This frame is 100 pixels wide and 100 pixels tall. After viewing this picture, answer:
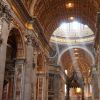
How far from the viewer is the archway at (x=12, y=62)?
13.5 meters

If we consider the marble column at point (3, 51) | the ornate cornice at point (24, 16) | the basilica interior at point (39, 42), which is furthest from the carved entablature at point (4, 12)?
the ornate cornice at point (24, 16)

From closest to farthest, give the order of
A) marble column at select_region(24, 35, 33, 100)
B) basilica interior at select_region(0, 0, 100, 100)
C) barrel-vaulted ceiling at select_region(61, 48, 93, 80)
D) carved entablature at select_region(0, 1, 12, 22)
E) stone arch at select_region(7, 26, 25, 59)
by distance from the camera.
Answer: carved entablature at select_region(0, 1, 12, 22) < basilica interior at select_region(0, 0, 100, 100) < stone arch at select_region(7, 26, 25, 59) < marble column at select_region(24, 35, 33, 100) < barrel-vaulted ceiling at select_region(61, 48, 93, 80)

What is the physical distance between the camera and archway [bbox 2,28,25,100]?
1355 centimetres

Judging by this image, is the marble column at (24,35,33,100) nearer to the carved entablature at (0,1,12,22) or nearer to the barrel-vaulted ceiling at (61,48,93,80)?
the carved entablature at (0,1,12,22)

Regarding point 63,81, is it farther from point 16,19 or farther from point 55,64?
point 16,19

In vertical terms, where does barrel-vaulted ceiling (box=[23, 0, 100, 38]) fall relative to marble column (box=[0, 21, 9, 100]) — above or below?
above

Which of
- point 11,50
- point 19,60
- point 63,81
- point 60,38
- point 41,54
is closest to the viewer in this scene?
point 19,60

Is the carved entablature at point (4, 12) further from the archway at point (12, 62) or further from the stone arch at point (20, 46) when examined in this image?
the stone arch at point (20, 46)

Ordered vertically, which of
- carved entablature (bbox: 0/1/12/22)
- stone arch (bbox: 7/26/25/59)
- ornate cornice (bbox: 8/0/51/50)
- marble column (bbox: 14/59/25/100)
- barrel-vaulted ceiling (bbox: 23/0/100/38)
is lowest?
marble column (bbox: 14/59/25/100)

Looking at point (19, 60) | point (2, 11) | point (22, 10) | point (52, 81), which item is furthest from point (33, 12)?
point (52, 81)

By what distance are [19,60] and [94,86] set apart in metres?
17.6

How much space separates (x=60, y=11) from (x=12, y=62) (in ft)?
25.5

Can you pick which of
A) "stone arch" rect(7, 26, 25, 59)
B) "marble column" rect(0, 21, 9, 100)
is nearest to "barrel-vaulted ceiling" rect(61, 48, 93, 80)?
"stone arch" rect(7, 26, 25, 59)

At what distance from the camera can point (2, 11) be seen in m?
10.7
